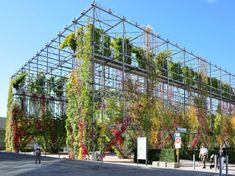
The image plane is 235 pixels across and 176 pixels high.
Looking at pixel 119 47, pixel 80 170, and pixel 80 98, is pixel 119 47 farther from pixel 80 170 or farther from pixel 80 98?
pixel 80 170

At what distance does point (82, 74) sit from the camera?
1082 inches

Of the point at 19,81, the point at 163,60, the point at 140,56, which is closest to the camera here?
the point at 140,56

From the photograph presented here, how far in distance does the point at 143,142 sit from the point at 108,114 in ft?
26.0

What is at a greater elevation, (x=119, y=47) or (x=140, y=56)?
(x=119, y=47)

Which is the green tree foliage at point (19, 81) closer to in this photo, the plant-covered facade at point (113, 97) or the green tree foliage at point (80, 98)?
the plant-covered facade at point (113, 97)

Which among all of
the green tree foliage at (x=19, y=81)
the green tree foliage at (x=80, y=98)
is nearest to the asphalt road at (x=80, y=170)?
the green tree foliage at (x=80, y=98)

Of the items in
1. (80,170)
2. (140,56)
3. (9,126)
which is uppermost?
(140,56)

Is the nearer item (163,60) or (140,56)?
(140,56)

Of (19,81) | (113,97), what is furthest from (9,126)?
(113,97)

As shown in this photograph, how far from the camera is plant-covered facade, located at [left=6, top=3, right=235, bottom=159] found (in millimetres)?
27703

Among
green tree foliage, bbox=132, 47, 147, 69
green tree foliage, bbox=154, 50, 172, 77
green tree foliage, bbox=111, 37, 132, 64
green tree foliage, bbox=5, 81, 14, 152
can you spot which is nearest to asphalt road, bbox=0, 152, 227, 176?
green tree foliage, bbox=111, 37, 132, 64

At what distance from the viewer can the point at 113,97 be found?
Result: 30.6m

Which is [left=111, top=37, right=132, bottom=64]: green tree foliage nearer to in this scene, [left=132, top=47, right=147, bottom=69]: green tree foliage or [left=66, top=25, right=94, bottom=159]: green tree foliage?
[left=132, top=47, right=147, bottom=69]: green tree foliage

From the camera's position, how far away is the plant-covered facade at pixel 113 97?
1091 inches
